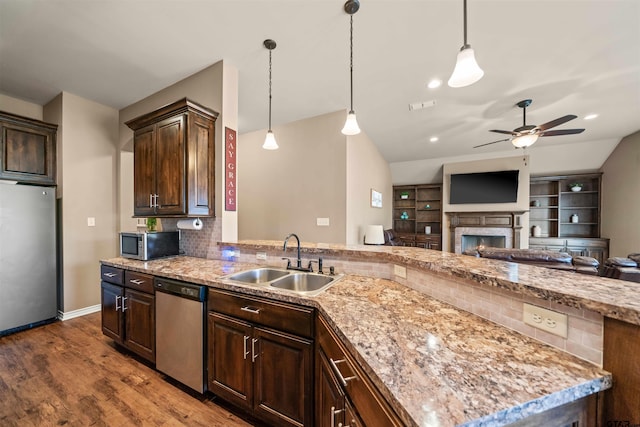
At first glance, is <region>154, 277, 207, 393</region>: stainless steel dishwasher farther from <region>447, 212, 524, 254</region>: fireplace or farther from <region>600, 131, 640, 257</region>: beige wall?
<region>600, 131, 640, 257</region>: beige wall

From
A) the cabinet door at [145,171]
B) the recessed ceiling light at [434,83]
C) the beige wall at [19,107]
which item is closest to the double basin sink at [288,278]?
the cabinet door at [145,171]

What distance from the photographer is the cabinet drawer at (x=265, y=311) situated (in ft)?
4.40

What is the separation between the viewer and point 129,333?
7.11 ft

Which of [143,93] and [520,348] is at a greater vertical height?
[143,93]

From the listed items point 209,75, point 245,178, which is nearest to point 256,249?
point 209,75

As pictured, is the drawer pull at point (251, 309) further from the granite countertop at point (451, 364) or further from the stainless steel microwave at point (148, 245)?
the stainless steel microwave at point (148, 245)

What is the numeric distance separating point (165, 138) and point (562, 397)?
3.17 m

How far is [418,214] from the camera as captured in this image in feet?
23.7

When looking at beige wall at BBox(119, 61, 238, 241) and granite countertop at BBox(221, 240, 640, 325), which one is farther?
beige wall at BBox(119, 61, 238, 241)

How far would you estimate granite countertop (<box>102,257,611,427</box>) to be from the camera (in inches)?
22.7

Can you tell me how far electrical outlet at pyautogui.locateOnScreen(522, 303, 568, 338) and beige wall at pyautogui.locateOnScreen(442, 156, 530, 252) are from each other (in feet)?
19.9

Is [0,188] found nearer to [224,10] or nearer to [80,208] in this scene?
[80,208]

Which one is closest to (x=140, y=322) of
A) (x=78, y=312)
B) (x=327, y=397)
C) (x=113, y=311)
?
(x=113, y=311)

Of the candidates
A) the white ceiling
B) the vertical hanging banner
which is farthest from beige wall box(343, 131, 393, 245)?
the vertical hanging banner
